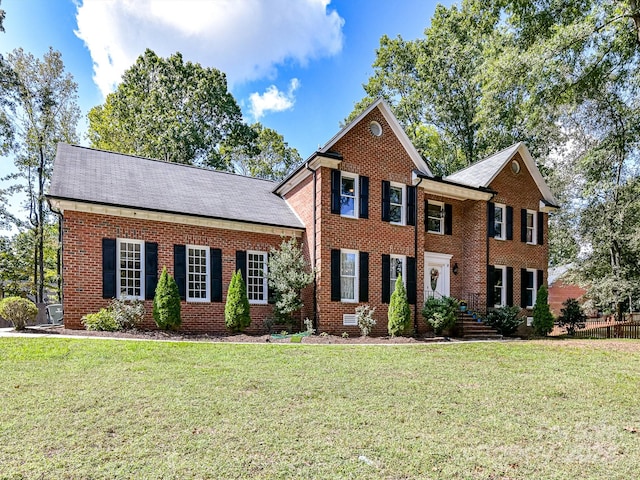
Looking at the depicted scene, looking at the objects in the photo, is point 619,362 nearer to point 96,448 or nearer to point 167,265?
point 96,448

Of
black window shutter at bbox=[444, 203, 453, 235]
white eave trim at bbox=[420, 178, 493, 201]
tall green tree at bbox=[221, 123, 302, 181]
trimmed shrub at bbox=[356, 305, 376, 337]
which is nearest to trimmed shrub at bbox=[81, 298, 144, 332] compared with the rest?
trimmed shrub at bbox=[356, 305, 376, 337]

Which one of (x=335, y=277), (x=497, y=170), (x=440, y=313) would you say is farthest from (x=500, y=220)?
(x=335, y=277)

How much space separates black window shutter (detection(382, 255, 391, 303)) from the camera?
45.4 feet

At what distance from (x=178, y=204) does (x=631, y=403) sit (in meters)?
11.8

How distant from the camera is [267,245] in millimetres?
13578

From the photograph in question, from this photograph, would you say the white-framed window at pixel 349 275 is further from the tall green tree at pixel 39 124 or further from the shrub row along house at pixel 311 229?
the tall green tree at pixel 39 124

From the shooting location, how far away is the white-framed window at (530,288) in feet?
56.9

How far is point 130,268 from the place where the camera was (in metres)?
11.6

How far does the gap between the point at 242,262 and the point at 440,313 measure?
6.87 meters

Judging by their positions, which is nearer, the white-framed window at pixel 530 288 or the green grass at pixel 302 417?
the green grass at pixel 302 417

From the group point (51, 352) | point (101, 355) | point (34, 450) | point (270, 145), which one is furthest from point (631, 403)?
point (270, 145)

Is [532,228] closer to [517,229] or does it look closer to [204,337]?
[517,229]

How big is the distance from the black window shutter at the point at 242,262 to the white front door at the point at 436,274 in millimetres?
7174

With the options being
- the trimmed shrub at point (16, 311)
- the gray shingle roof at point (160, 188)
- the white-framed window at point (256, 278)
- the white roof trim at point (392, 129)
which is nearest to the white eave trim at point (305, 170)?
the white roof trim at point (392, 129)
